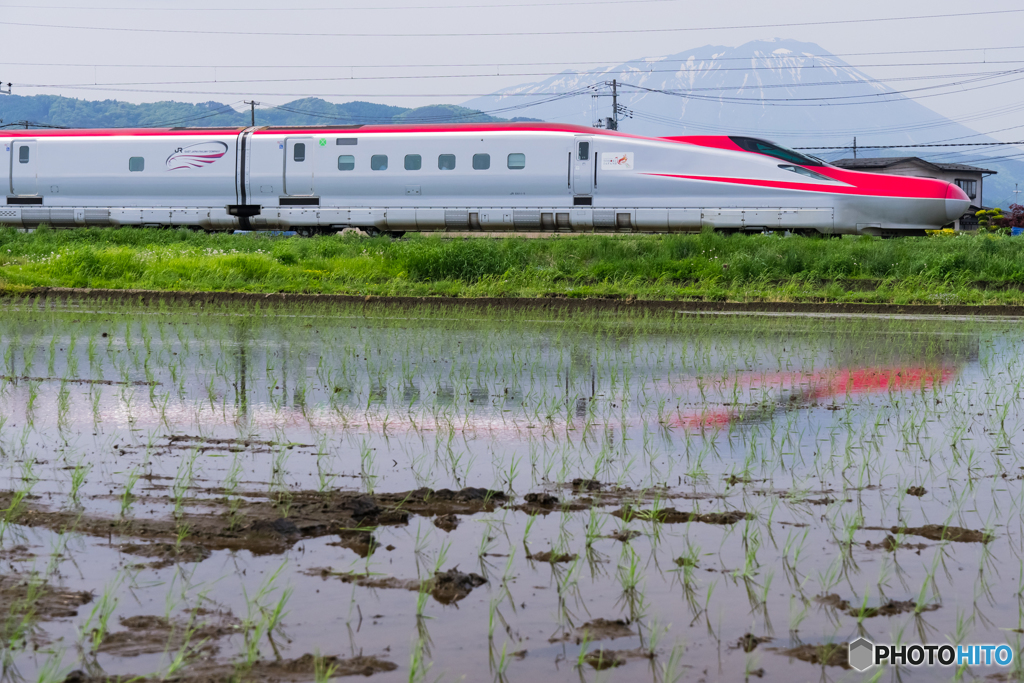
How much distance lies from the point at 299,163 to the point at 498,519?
22684 millimetres

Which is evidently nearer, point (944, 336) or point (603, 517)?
point (603, 517)

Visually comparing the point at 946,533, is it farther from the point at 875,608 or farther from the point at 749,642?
the point at 749,642

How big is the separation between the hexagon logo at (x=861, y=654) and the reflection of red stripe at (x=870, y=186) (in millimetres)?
21512

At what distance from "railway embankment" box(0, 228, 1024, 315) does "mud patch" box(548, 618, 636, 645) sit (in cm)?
1318

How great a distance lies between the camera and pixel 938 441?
6.91 m

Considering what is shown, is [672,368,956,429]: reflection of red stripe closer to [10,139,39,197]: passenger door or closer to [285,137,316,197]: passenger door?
[285,137,316,197]: passenger door

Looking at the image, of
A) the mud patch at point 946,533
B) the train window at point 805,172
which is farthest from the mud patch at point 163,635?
the train window at point 805,172

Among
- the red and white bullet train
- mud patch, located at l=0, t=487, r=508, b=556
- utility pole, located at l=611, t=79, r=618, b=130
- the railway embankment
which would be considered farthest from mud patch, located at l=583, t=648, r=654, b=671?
utility pole, located at l=611, t=79, r=618, b=130

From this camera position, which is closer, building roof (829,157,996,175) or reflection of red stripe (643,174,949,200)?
reflection of red stripe (643,174,949,200)

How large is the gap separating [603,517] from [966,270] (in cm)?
1711

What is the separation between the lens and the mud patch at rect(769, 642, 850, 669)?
343 cm

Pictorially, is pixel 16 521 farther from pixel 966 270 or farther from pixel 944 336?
pixel 966 270

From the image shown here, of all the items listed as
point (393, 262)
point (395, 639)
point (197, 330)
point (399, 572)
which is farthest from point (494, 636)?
point (393, 262)

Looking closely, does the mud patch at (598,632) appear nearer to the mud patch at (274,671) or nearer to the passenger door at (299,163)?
the mud patch at (274,671)
